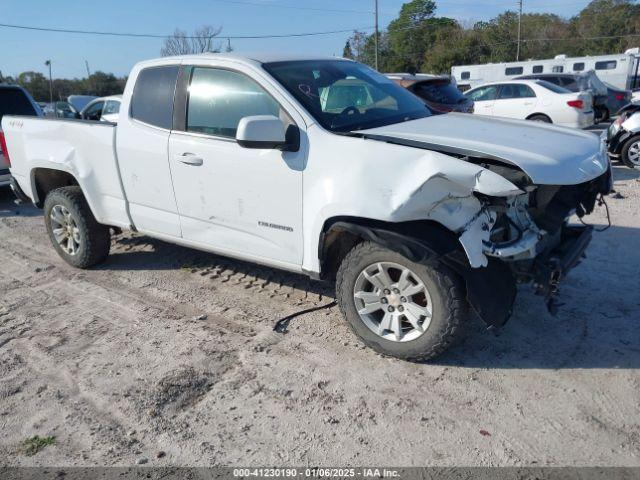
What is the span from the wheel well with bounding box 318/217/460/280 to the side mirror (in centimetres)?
66

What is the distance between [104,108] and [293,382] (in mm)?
12357

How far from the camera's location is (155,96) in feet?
14.8

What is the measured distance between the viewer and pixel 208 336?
3945mm

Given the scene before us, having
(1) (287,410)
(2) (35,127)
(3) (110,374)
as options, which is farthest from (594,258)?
(2) (35,127)

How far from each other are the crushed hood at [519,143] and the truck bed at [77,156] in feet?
8.17

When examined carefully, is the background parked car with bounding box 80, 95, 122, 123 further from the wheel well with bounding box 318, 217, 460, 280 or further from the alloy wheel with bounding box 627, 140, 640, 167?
the alloy wheel with bounding box 627, 140, 640, 167

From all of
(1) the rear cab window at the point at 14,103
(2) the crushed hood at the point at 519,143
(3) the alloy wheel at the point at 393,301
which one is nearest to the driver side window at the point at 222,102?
(2) the crushed hood at the point at 519,143

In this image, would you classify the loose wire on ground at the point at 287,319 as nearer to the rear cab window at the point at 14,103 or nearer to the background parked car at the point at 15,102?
the background parked car at the point at 15,102

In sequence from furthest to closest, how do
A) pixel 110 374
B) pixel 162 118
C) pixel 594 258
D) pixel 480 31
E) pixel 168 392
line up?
1. pixel 480 31
2. pixel 594 258
3. pixel 162 118
4. pixel 110 374
5. pixel 168 392

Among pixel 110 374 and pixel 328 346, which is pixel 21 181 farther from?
pixel 328 346

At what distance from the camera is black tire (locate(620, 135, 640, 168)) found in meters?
9.05

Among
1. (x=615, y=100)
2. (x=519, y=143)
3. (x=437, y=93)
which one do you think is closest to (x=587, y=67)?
(x=615, y=100)

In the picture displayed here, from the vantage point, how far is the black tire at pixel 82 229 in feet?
17.1

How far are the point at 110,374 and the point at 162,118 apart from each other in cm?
211
